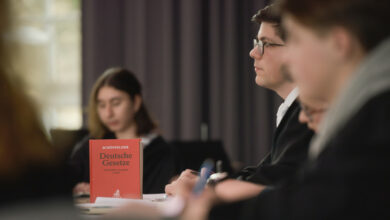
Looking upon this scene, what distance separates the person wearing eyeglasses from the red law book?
0.12 meters

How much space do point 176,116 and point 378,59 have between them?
4.07 m

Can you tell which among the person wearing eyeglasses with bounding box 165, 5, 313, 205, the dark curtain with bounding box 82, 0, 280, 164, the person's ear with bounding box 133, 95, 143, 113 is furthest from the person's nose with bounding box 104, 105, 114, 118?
the dark curtain with bounding box 82, 0, 280, 164

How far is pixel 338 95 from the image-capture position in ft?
2.76

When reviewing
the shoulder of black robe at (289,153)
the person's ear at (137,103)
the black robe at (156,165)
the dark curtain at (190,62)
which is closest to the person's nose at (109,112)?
the person's ear at (137,103)

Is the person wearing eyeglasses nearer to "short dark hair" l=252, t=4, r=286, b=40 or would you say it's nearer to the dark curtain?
"short dark hair" l=252, t=4, r=286, b=40

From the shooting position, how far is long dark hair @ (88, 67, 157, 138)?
3080 mm

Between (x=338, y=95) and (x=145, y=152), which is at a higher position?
(x=338, y=95)

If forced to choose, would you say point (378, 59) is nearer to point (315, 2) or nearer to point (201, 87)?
point (315, 2)

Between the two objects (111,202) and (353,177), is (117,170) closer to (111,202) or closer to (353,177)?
(111,202)

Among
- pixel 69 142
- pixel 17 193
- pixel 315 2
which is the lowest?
pixel 69 142

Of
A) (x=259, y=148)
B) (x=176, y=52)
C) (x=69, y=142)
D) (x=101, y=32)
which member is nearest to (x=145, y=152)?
(x=69, y=142)

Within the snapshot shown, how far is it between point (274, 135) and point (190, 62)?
310 cm

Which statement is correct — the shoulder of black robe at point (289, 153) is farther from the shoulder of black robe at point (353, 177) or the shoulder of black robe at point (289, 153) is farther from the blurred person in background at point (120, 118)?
the blurred person in background at point (120, 118)

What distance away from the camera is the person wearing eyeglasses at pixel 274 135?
1168mm
